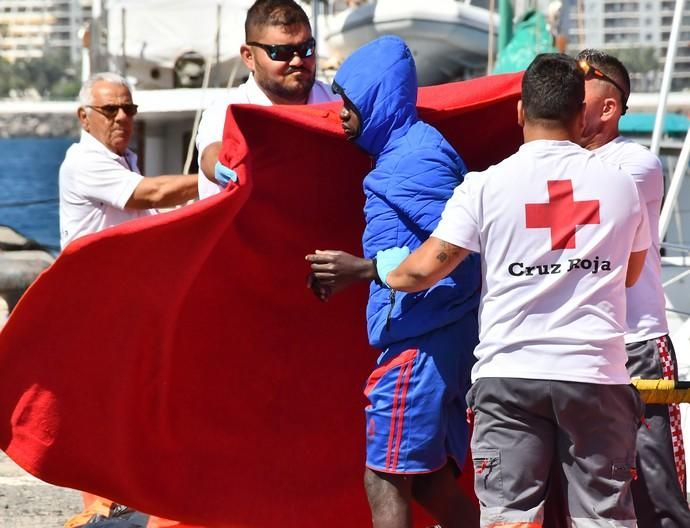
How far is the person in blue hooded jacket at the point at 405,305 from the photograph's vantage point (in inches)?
181

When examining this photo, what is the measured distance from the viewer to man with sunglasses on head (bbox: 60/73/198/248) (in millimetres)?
6375

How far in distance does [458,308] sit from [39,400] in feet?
4.94

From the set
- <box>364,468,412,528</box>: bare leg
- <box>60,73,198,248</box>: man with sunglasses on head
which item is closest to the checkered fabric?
<box>364,468,412,528</box>: bare leg

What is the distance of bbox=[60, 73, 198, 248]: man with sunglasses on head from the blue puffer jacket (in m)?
1.73

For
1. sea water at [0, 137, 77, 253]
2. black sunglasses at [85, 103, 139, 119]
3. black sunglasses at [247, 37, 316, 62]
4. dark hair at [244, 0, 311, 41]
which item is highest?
dark hair at [244, 0, 311, 41]

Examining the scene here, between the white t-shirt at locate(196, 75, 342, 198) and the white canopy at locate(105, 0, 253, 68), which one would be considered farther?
the white canopy at locate(105, 0, 253, 68)

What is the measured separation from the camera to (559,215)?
4152mm

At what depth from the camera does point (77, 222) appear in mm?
6590

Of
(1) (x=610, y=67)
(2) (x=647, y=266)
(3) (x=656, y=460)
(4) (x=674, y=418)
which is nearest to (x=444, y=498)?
(3) (x=656, y=460)

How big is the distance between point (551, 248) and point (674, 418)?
1170mm

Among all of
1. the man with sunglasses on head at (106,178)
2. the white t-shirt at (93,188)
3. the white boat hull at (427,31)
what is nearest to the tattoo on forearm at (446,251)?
the man with sunglasses on head at (106,178)

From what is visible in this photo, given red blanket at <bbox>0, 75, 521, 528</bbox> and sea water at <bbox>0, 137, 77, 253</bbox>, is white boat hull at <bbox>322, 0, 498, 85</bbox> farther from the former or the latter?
red blanket at <bbox>0, 75, 521, 528</bbox>

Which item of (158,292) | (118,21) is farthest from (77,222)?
(118,21)

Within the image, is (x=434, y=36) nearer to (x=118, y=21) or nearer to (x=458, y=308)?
(x=118, y=21)
